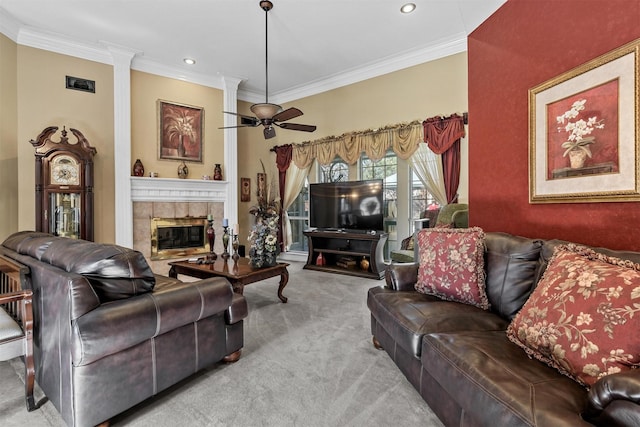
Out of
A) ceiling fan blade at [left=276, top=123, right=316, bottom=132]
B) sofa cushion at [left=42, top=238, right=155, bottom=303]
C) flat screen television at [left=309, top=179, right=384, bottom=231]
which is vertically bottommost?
sofa cushion at [left=42, top=238, right=155, bottom=303]

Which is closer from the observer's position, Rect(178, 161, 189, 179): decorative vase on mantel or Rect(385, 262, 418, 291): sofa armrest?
Rect(385, 262, 418, 291): sofa armrest

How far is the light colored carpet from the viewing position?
159 cm

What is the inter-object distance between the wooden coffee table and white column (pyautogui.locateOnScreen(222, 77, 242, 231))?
217cm

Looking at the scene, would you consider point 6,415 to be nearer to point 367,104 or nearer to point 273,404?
point 273,404

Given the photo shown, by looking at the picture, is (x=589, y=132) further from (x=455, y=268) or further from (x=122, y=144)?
(x=122, y=144)

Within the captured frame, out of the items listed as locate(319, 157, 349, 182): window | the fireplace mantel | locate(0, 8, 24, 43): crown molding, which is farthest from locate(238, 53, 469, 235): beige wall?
locate(0, 8, 24, 43): crown molding

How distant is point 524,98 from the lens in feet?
8.57

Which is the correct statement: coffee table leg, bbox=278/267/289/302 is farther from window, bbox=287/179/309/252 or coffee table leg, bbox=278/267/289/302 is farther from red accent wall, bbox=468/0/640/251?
window, bbox=287/179/309/252

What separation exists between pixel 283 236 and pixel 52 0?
4.52 m

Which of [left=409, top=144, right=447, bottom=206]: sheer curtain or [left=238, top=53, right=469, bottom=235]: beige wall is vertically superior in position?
[left=238, top=53, right=469, bottom=235]: beige wall

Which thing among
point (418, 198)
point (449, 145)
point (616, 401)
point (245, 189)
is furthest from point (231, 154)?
point (616, 401)

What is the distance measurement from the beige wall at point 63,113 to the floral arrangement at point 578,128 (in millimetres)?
5350

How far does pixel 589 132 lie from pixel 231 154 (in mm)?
4922

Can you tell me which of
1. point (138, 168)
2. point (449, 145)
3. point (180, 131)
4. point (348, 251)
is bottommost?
point (348, 251)
